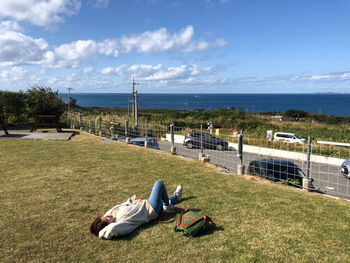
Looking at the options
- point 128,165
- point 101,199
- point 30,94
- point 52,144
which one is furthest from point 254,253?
point 30,94

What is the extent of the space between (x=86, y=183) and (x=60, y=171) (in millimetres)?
1506

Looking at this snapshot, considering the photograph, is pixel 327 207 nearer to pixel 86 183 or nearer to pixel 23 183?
pixel 86 183

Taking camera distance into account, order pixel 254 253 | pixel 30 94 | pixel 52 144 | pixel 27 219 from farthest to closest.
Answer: pixel 30 94
pixel 52 144
pixel 27 219
pixel 254 253

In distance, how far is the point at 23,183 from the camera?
251 inches

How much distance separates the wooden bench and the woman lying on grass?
44.2ft

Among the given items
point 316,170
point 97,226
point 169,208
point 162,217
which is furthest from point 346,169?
point 97,226

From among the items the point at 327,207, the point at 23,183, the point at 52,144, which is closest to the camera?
the point at 327,207

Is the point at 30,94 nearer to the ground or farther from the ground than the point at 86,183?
farther from the ground

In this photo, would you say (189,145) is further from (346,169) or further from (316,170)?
(346,169)

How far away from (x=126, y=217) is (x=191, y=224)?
3.30 ft

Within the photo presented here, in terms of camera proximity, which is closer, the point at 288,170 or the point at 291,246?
the point at 291,246

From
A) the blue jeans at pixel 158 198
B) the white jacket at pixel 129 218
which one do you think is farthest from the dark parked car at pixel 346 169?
the white jacket at pixel 129 218

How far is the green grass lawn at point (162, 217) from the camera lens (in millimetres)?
3588

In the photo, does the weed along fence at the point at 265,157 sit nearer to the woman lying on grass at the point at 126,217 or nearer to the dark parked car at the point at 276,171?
the dark parked car at the point at 276,171
